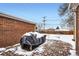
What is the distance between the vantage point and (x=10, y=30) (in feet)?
11.7

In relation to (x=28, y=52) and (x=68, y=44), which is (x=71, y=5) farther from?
(x=28, y=52)

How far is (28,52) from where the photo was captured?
3.52 meters

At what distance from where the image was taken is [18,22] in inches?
141

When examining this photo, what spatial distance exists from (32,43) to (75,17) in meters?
0.84

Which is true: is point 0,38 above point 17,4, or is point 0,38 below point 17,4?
below

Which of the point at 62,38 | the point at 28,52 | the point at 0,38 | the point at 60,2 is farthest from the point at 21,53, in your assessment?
the point at 60,2

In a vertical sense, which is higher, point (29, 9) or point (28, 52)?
point (29, 9)

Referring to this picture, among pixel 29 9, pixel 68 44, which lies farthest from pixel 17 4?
pixel 68 44

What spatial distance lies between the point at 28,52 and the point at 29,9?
72cm

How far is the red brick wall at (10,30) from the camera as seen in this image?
3537 millimetres

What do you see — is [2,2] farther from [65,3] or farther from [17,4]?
[65,3]

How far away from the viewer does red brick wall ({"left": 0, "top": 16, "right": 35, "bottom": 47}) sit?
3.54 metres

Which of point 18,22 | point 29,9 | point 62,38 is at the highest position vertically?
point 29,9

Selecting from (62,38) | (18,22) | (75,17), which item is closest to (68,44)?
(62,38)
